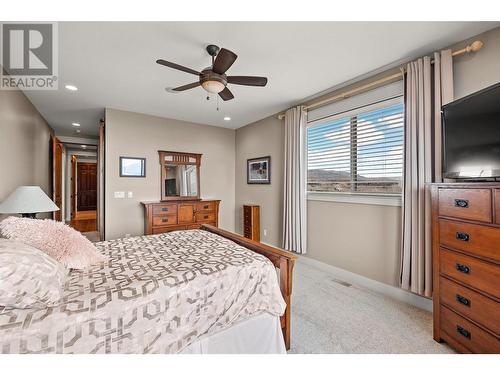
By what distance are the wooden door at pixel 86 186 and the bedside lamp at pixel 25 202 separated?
22.6 feet

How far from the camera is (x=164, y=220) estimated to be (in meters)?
3.90

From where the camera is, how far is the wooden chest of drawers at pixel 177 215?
12.4 ft

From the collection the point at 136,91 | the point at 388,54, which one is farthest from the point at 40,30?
the point at 388,54

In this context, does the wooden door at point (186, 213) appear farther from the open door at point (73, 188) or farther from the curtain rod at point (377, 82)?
the open door at point (73, 188)

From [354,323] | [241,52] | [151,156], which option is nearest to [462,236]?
[354,323]

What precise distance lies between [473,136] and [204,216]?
12.7ft

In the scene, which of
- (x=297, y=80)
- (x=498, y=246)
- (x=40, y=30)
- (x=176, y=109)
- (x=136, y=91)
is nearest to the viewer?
(x=498, y=246)

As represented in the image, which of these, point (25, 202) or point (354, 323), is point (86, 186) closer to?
point (25, 202)

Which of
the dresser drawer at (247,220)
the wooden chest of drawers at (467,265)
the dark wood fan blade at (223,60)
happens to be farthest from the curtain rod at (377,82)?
the dresser drawer at (247,220)

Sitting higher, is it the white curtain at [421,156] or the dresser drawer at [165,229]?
the white curtain at [421,156]

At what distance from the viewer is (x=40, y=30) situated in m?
1.85

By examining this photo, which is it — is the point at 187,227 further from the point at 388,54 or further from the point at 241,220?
the point at 388,54

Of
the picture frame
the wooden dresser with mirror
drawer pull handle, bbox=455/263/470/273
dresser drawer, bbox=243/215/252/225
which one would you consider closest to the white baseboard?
drawer pull handle, bbox=455/263/470/273

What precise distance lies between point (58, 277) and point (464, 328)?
2.61 meters
